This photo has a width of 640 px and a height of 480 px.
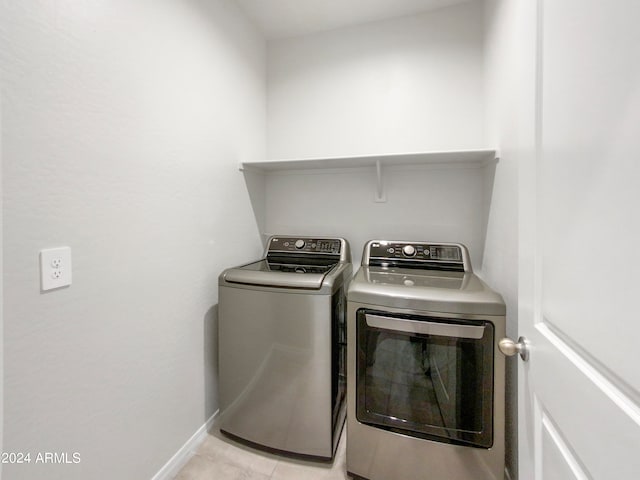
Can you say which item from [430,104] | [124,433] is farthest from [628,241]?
[430,104]

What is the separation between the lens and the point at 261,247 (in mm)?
2193

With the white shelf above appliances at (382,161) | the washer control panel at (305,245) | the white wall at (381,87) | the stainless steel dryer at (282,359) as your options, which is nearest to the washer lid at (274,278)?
the stainless steel dryer at (282,359)

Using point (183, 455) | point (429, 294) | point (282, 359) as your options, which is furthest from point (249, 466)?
point (429, 294)

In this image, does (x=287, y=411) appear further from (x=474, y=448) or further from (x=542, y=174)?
(x=542, y=174)

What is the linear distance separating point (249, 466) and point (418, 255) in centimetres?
147

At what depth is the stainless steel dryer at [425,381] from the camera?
114 cm

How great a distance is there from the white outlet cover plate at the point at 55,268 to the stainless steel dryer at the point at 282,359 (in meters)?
0.69

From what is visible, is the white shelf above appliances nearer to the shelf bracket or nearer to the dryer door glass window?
the shelf bracket

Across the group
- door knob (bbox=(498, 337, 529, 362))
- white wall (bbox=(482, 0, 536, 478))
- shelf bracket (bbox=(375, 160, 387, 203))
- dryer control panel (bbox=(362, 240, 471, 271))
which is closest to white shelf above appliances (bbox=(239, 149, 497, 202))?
shelf bracket (bbox=(375, 160, 387, 203))

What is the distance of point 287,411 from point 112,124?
1.48 meters

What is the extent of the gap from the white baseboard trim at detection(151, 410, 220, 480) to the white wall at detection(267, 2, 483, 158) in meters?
1.87

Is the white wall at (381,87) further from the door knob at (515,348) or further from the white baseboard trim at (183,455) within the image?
the white baseboard trim at (183,455)

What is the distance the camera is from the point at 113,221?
3.43ft

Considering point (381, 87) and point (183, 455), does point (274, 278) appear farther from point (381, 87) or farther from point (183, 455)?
point (381, 87)
